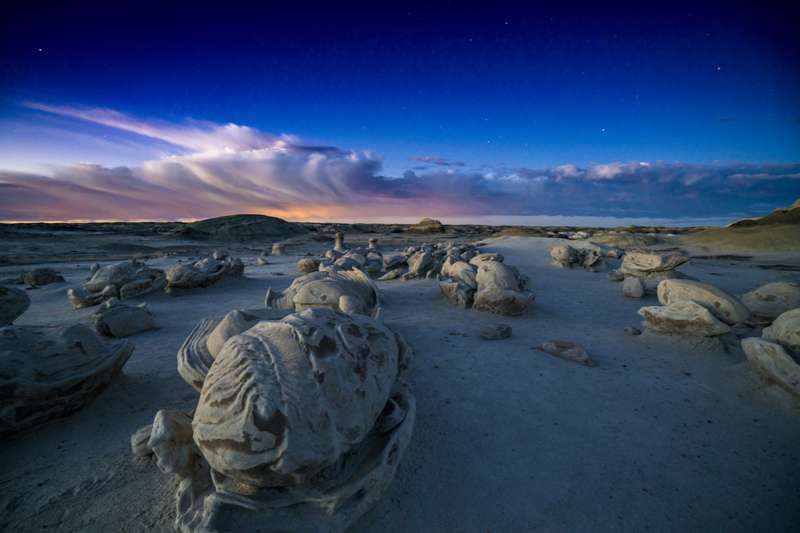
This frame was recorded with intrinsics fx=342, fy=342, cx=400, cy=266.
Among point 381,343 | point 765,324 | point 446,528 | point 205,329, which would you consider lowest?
point 446,528

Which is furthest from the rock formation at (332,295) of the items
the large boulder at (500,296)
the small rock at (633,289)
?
the small rock at (633,289)

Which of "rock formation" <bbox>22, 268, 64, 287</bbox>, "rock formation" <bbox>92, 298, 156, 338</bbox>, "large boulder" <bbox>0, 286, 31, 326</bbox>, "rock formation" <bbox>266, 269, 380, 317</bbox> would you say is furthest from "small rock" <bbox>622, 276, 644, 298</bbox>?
"rock formation" <bbox>22, 268, 64, 287</bbox>

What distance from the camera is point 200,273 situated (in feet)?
22.2

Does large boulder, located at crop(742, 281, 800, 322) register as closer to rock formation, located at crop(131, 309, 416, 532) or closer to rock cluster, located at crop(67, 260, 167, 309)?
rock formation, located at crop(131, 309, 416, 532)

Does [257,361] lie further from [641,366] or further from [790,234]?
[790,234]

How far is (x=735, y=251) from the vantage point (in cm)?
1306

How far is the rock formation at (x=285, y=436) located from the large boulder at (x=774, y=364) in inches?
115

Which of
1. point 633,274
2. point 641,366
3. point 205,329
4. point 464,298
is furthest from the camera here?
point 633,274

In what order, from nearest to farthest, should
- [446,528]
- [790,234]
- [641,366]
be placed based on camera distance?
[446,528], [641,366], [790,234]

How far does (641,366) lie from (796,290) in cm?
258

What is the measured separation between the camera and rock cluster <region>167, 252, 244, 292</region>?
21.4 feet

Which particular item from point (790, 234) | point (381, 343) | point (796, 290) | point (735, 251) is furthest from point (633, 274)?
point (790, 234)

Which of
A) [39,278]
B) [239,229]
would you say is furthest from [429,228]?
[39,278]

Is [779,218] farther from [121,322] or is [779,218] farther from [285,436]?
[121,322]
